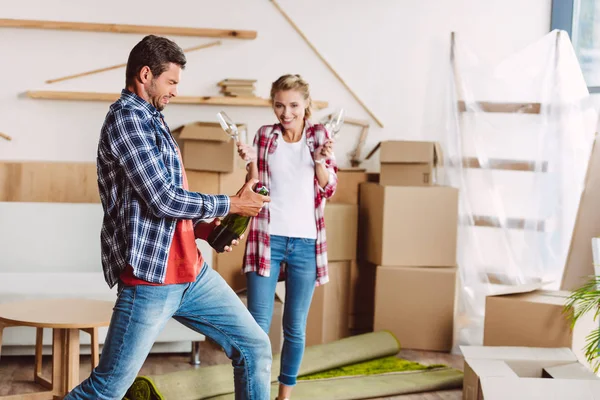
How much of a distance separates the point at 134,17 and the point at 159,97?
2617 mm

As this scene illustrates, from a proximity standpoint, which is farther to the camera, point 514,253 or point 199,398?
point 514,253

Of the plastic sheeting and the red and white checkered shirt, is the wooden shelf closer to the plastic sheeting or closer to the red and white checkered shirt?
the plastic sheeting

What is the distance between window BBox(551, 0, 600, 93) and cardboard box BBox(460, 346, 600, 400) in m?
1.81

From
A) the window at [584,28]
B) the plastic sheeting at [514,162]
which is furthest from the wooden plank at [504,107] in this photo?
the window at [584,28]

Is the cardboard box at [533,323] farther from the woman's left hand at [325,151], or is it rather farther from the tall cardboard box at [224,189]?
the tall cardboard box at [224,189]

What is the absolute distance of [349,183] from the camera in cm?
457

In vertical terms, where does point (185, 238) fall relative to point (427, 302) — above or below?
above

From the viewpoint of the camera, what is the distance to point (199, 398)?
10.2 ft

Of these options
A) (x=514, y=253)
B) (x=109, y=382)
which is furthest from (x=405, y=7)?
(x=109, y=382)

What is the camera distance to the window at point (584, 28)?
436 cm

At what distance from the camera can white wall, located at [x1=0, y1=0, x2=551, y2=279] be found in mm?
4438

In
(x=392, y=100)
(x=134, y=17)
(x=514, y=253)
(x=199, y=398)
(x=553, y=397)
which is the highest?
(x=134, y=17)

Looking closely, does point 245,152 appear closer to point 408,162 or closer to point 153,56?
point 153,56

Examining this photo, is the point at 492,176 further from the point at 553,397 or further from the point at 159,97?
the point at 159,97
